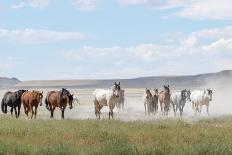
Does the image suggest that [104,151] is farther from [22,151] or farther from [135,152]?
[22,151]

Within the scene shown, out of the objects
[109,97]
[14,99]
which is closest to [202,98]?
[109,97]

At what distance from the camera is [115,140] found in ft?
59.5

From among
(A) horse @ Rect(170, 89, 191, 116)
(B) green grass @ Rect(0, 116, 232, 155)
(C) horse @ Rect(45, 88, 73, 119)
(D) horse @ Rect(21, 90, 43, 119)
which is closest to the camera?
(B) green grass @ Rect(0, 116, 232, 155)

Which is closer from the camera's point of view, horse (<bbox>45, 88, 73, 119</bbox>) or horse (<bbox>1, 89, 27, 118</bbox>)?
horse (<bbox>45, 88, 73, 119</bbox>)

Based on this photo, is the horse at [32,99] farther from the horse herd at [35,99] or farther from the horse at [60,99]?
the horse at [60,99]

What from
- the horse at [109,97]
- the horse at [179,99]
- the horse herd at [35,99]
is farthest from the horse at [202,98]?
the horse herd at [35,99]

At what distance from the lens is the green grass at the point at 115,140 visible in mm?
15391

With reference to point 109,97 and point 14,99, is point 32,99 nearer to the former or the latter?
point 14,99

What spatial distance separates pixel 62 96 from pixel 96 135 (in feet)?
46.2

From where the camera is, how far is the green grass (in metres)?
15.4

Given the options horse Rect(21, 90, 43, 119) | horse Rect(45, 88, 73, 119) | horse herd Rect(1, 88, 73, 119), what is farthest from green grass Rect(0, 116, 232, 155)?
horse Rect(45, 88, 73, 119)

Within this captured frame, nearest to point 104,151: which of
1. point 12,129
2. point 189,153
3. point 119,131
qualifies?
point 189,153

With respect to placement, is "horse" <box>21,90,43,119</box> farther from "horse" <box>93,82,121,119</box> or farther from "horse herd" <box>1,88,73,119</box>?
"horse" <box>93,82,121,119</box>

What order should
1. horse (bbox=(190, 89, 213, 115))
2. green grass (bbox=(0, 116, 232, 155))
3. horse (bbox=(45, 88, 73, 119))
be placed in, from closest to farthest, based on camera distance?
green grass (bbox=(0, 116, 232, 155)), horse (bbox=(45, 88, 73, 119)), horse (bbox=(190, 89, 213, 115))
